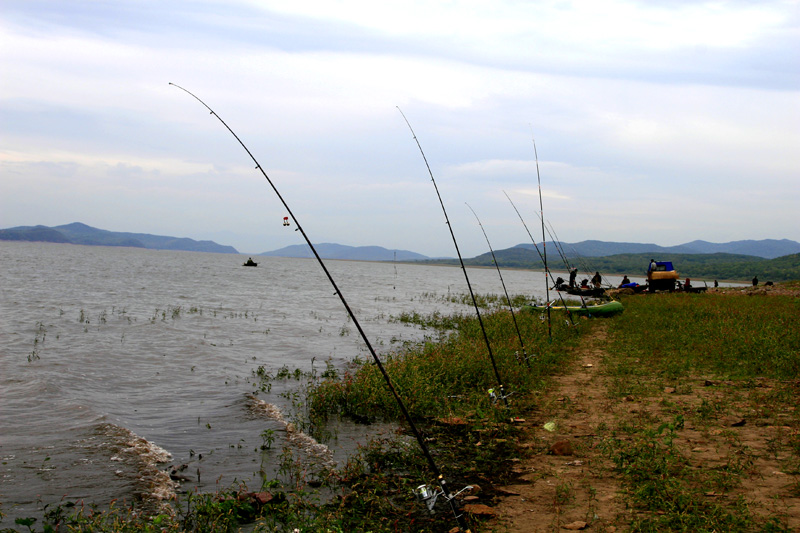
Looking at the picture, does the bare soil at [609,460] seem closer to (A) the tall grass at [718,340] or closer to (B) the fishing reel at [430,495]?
(B) the fishing reel at [430,495]

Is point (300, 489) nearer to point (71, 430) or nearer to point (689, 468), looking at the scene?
point (689, 468)

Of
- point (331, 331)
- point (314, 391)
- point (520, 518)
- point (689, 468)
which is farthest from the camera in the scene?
point (331, 331)

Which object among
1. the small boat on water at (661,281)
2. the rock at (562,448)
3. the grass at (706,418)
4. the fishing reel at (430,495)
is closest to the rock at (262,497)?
the fishing reel at (430,495)

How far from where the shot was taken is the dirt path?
5066mm

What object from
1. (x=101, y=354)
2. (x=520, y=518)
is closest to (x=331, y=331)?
(x=101, y=354)

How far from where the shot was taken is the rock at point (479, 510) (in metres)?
5.30

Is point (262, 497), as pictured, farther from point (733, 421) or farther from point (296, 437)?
point (733, 421)

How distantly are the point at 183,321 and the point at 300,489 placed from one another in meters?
18.3

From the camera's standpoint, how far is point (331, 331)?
72.2 ft

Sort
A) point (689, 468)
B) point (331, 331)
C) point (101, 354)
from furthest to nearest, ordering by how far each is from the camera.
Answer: point (331, 331) → point (101, 354) → point (689, 468)

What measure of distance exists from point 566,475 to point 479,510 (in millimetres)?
1506

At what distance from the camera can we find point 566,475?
6.23 metres

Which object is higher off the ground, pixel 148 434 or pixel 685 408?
pixel 685 408

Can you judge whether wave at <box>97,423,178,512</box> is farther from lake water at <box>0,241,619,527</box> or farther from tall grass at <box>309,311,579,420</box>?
tall grass at <box>309,311,579,420</box>
